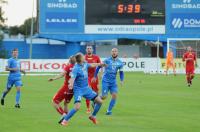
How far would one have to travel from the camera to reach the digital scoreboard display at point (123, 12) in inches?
2213

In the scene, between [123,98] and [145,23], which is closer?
[123,98]

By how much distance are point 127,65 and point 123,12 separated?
578cm

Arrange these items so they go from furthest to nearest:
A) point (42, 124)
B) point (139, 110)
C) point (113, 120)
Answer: point (139, 110)
point (113, 120)
point (42, 124)

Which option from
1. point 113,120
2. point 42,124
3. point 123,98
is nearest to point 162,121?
point 113,120

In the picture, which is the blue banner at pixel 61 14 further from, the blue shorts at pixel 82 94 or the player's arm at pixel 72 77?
the player's arm at pixel 72 77

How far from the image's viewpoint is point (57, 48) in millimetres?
74500

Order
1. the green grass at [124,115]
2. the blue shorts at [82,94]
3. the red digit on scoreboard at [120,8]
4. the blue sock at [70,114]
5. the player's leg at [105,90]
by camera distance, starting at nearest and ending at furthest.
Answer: the green grass at [124,115] < the blue sock at [70,114] < the blue shorts at [82,94] < the player's leg at [105,90] < the red digit on scoreboard at [120,8]

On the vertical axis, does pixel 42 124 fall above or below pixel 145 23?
below

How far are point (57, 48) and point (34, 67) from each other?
2241 centimetres

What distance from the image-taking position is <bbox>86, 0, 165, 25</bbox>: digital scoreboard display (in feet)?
184

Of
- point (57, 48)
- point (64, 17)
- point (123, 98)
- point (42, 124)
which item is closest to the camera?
point (42, 124)

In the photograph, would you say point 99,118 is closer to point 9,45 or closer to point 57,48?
point 57,48

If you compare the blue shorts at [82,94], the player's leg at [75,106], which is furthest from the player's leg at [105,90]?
the player's leg at [75,106]

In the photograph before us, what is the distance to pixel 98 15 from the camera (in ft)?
186
